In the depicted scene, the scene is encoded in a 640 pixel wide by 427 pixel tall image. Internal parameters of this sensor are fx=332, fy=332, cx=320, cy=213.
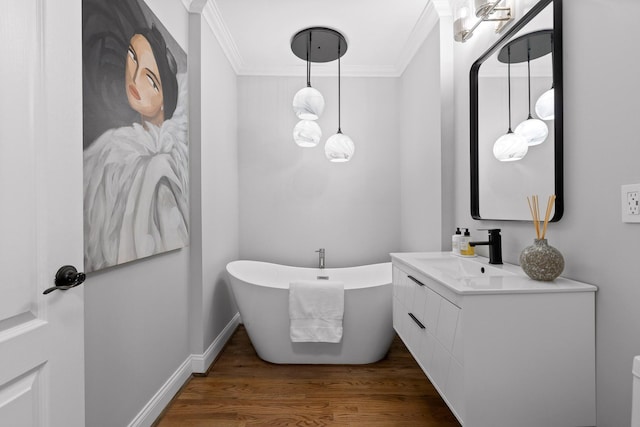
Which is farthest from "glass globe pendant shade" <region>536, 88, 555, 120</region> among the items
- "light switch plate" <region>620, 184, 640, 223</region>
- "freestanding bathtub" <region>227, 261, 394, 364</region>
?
"freestanding bathtub" <region>227, 261, 394, 364</region>

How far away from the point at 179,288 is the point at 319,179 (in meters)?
1.75

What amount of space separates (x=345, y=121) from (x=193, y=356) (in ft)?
8.16

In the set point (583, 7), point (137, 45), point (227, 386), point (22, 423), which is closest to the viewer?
point (22, 423)

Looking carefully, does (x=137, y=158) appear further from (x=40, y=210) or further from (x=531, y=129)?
(x=531, y=129)

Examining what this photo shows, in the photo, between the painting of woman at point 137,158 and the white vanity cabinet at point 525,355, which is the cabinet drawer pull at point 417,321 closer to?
the white vanity cabinet at point 525,355

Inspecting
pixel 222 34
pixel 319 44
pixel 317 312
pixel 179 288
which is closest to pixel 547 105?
pixel 317 312

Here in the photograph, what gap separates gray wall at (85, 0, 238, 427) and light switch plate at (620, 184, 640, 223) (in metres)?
1.87

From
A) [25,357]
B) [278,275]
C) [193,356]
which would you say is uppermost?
[25,357]

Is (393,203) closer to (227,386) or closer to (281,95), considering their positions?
(281,95)

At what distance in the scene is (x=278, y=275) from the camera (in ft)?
10.5

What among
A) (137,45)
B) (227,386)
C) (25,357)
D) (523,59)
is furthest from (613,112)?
(227,386)

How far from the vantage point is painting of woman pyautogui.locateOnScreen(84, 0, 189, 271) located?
127 cm

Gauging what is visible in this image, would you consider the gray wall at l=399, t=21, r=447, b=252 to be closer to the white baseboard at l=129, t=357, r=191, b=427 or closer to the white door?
the white baseboard at l=129, t=357, r=191, b=427

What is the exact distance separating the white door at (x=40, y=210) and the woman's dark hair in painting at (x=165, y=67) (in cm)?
84
